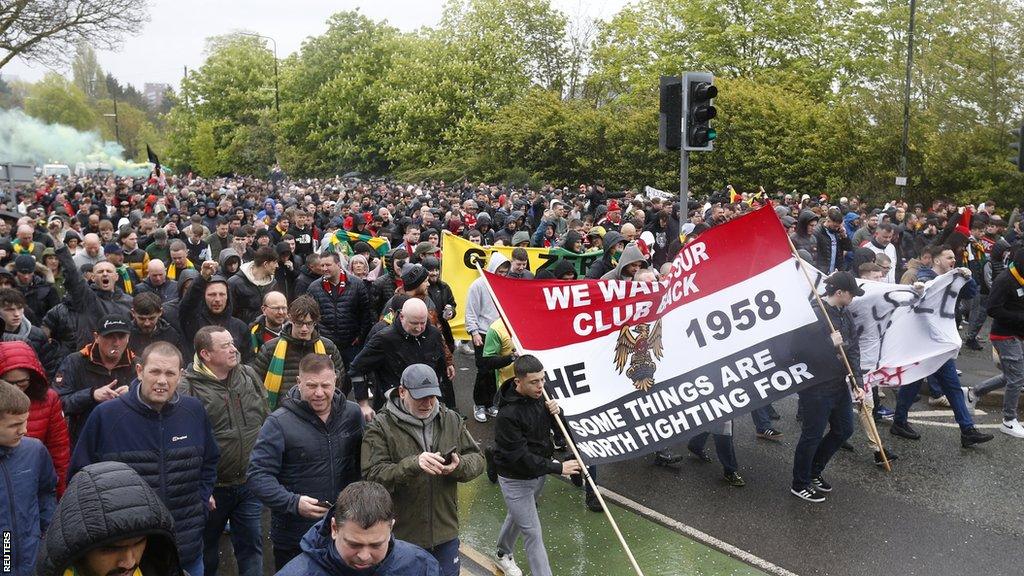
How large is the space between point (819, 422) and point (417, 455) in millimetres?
3903

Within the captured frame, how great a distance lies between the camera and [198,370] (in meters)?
5.05

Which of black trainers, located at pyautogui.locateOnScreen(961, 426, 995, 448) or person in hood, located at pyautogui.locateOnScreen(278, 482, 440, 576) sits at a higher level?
person in hood, located at pyautogui.locateOnScreen(278, 482, 440, 576)

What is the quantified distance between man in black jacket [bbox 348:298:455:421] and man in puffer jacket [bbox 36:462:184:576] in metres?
4.10

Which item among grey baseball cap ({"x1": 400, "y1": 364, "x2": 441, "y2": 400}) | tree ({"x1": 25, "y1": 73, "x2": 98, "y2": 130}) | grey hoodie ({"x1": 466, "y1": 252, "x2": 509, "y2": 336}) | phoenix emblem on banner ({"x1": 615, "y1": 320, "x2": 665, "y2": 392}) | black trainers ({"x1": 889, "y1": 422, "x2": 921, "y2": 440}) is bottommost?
black trainers ({"x1": 889, "y1": 422, "x2": 921, "y2": 440})

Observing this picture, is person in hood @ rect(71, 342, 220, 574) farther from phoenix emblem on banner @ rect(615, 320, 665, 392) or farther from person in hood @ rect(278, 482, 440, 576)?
phoenix emblem on banner @ rect(615, 320, 665, 392)

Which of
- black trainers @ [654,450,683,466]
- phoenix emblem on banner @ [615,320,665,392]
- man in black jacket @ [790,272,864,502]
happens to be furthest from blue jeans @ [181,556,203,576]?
man in black jacket @ [790,272,864,502]

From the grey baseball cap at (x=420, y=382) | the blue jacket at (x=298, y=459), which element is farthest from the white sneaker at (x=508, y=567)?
the grey baseball cap at (x=420, y=382)

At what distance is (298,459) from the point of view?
4488 millimetres

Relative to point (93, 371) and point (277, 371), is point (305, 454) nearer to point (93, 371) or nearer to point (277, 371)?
point (277, 371)

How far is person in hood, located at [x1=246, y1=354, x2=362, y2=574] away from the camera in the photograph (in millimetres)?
4354

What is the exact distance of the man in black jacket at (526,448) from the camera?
5145mm

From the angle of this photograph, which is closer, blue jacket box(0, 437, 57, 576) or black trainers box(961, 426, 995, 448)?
blue jacket box(0, 437, 57, 576)

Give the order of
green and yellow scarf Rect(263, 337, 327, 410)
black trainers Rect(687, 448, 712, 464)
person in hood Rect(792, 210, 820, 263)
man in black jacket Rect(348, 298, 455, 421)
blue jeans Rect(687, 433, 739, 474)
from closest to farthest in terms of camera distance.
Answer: green and yellow scarf Rect(263, 337, 327, 410) < man in black jacket Rect(348, 298, 455, 421) < blue jeans Rect(687, 433, 739, 474) < black trainers Rect(687, 448, 712, 464) < person in hood Rect(792, 210, 820, 263)

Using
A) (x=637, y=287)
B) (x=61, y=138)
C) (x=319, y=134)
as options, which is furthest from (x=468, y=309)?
(x=61, y=138)
